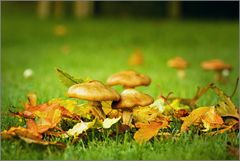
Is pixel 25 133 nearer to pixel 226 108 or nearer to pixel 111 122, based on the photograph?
pixel 111 122

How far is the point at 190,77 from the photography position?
7676 millimetres

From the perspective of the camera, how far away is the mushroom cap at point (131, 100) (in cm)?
343

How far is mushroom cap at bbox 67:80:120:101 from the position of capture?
3.29m

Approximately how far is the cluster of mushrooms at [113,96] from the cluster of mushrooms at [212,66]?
2.86 meters

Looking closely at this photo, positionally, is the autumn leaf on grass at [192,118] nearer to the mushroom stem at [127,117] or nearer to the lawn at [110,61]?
the lawn at [110,61]

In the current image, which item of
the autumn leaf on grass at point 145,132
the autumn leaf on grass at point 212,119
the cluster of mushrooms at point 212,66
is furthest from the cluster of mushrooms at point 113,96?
the cluster of mushrooms at point 212,66

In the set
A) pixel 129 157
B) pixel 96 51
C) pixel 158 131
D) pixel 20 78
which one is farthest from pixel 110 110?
pixel 96 51

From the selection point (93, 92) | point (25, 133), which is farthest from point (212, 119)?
point (25, 133)

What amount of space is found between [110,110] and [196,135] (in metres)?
0.69

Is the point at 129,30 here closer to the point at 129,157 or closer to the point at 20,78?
the point at 20,78

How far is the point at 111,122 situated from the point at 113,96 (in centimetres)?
20

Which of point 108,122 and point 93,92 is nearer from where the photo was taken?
point 93,92

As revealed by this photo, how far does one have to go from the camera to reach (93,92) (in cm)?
330

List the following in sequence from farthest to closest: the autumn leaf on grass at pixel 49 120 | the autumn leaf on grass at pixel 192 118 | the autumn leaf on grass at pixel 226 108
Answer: the autumn leaf on grass at pixel 226 108 < the autumn leaf on grass at pixel 192 118 < the autumn leaf on grass at pixel 49 120
